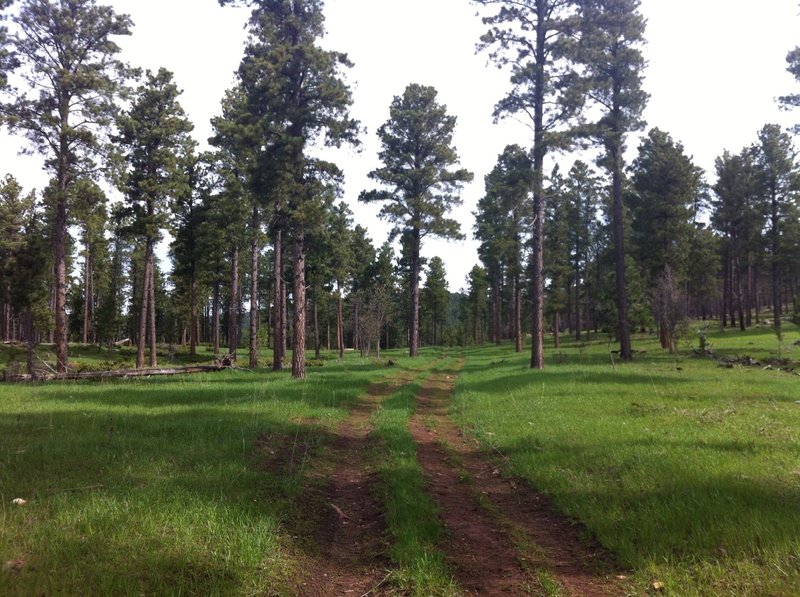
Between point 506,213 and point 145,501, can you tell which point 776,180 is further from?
point 145,501

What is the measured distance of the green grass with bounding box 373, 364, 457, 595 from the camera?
12.4 ft

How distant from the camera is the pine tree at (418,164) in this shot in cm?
2803

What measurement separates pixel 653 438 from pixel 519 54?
16.5 m

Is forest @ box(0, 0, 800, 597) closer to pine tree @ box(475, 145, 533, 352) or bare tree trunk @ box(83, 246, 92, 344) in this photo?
pine tree @ box(475, 145, 533, 352)

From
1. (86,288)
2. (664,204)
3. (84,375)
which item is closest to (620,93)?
(664,204)

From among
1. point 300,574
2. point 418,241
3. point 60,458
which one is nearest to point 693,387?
point 300,574

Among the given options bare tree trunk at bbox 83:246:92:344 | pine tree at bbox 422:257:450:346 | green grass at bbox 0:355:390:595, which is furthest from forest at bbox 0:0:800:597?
pine tree at bbox 422:257:450:346

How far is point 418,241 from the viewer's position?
28.9 meters

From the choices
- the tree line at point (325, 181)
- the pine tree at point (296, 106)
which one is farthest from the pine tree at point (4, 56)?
the pine tree at point (296, 106)

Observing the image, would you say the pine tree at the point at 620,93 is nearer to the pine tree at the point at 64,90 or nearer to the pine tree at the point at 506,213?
the pine tree at the point at 506,213

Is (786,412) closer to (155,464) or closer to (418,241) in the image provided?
(155,464)

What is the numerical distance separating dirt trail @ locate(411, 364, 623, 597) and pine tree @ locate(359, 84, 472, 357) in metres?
22.0

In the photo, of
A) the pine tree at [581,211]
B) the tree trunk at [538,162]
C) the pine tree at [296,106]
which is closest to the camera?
the pine tree at [296,106]

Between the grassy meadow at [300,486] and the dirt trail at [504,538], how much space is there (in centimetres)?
22
